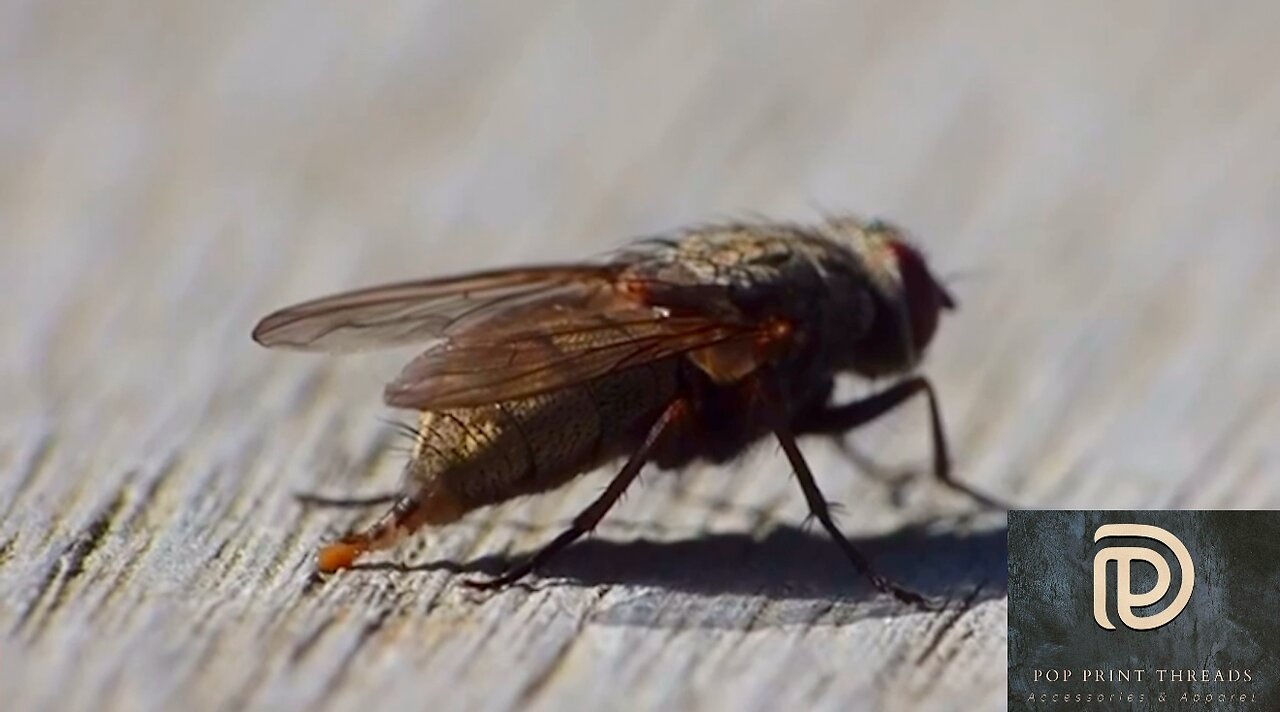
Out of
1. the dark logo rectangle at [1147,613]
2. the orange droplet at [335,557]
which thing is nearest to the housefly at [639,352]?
the orange droplet at [335,557]

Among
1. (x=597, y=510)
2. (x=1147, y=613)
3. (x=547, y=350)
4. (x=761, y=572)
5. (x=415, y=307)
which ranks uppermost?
(x=415, y=307)

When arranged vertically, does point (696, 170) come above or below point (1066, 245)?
above

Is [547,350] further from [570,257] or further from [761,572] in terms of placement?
[570,257]

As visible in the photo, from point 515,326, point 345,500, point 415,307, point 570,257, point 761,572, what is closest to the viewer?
point 761,572

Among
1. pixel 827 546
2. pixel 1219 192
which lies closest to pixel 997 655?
pixel 827 546

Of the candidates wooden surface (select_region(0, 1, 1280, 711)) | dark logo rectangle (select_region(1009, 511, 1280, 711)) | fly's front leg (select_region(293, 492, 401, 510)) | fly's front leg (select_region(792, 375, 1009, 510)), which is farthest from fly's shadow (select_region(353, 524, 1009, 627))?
fly's front leg (select_region(792, 375, 1009, 510))

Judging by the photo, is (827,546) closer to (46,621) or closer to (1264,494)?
(1264,494)

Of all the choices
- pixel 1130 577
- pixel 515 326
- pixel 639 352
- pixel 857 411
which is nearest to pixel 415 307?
pixel 515 326
